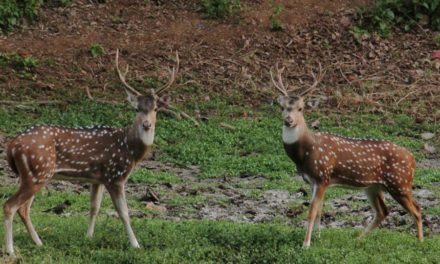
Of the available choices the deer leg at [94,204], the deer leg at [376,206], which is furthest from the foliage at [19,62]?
the deer leg at [376,206]

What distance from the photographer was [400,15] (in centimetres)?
2197

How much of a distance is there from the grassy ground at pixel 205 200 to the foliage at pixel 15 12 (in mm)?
3405

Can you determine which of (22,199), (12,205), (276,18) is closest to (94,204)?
(22,199)

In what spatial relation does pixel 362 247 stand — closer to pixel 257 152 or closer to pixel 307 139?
pixel 307 139

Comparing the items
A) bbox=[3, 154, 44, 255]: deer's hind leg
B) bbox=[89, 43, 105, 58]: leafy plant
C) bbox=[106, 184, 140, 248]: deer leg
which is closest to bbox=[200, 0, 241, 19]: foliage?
bbox=[89, 43, 105, 58]: leafy plant

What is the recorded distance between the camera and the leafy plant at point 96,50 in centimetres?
1947

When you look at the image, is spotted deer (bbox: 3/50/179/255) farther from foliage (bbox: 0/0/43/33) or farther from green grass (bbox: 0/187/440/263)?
foliage (bbox: 0/0/43/33)

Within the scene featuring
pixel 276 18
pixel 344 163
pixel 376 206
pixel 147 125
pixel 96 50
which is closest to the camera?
pixel 147 125

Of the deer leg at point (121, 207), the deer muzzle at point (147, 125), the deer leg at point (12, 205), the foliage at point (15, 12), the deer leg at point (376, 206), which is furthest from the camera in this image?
the foliage at point (15, 12)

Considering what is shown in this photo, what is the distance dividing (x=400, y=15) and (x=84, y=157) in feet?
42.0

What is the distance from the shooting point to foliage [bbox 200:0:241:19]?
21312 millimetres

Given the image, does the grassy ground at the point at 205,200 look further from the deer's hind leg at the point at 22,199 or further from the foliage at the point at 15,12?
the foliage at the point at 15,12

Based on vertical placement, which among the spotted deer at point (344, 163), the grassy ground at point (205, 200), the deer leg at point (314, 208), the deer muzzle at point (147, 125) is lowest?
the grassy ground at point (205, 200)

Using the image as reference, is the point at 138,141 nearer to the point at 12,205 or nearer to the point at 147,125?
the point at 147,125
